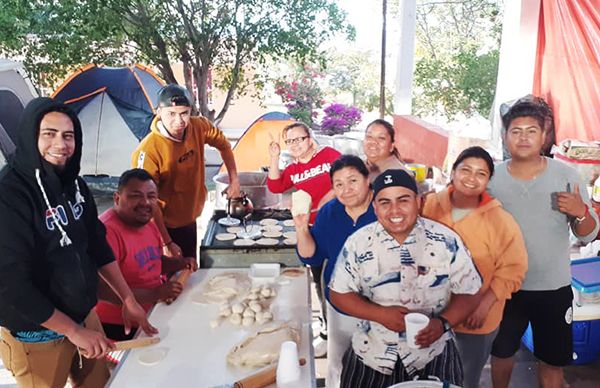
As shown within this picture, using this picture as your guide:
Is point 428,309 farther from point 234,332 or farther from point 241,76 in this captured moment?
point 241,76

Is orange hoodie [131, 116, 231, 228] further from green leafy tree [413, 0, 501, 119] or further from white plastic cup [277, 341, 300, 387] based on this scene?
green leafy tree [413, 0, 501, 119]

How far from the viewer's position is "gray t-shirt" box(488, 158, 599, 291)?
2145 mm

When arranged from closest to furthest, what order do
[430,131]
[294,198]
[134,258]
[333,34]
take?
[294,198] < [134,258] < [333,34] < [430,131]

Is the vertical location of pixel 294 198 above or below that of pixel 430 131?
below

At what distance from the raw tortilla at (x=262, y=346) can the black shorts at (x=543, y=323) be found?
108 cm

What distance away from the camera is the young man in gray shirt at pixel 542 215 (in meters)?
2.12

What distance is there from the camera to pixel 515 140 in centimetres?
214

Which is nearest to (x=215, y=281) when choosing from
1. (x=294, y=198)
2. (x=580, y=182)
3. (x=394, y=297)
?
(x=294, y=198)

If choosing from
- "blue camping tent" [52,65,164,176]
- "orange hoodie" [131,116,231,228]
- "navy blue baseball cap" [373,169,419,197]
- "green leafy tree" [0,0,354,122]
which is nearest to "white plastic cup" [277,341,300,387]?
"navy blue baseball cap" [373,169,419,197]

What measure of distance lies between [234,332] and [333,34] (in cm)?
426

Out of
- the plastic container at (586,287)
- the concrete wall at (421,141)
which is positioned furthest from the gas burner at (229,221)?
the concrete wall at (421,141)

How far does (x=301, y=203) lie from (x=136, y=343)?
34.3 inches

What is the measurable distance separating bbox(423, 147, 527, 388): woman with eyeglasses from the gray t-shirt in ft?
0.44

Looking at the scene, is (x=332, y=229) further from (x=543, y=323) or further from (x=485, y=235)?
(x=543, y=323)
